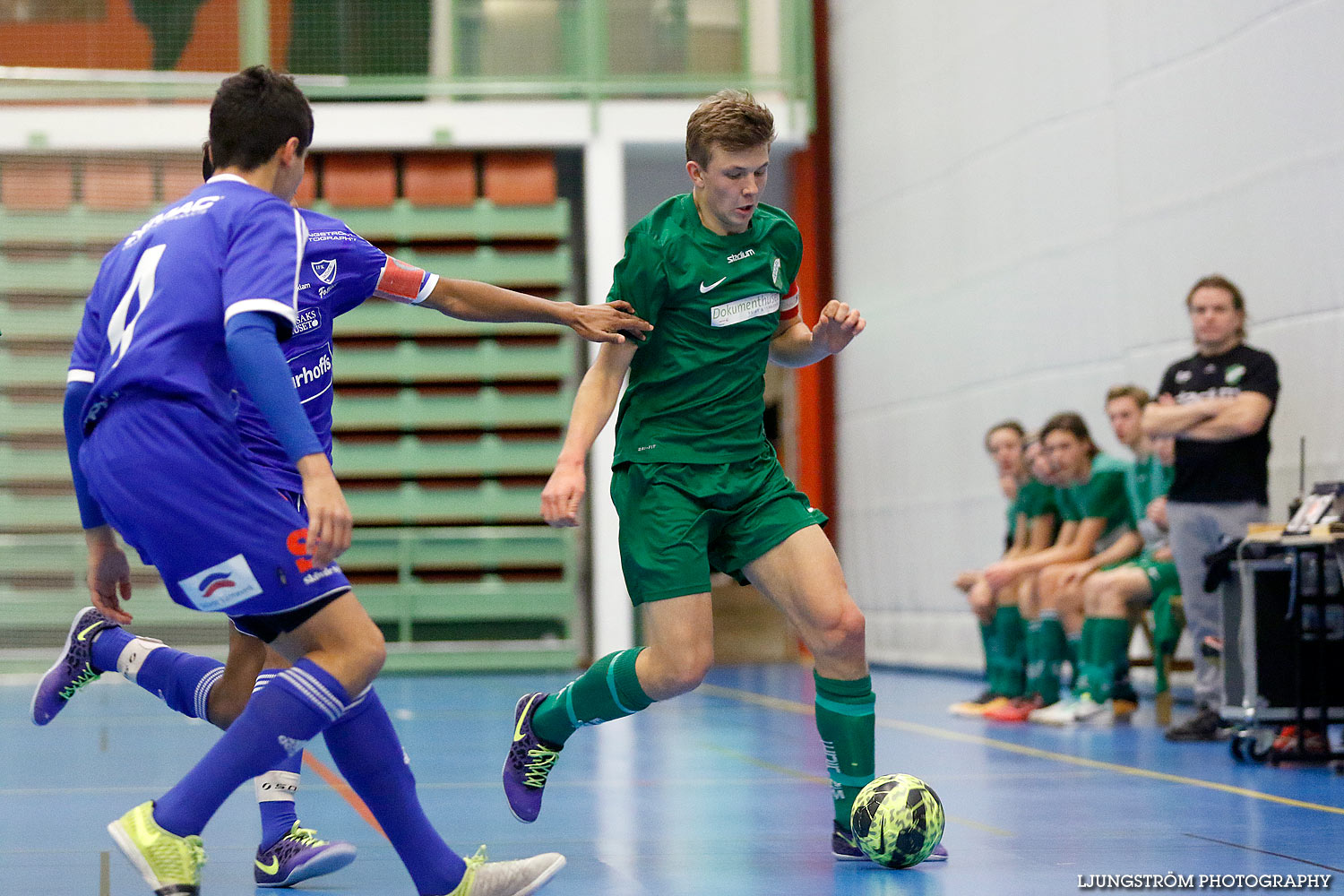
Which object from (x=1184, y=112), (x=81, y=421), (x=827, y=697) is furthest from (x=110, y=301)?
(x=1184, y=112)

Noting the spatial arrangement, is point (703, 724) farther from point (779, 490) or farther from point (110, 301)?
point (110, 301)

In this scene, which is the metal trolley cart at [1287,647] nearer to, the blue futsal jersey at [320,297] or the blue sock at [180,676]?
the blue futsal jersey at [320,297]

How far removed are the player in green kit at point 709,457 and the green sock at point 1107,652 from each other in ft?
12.0

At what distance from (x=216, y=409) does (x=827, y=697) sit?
1.82 metres

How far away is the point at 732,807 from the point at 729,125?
7.43ft

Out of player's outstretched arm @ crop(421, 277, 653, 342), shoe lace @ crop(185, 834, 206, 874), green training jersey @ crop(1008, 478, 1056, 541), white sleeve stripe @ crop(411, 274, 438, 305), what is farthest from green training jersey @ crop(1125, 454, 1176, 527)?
shoe lace @ crop(185, 834, 206, 874)

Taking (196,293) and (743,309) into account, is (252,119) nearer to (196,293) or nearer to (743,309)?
(196,293)

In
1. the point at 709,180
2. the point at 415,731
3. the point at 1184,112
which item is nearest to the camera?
the point at 709,180

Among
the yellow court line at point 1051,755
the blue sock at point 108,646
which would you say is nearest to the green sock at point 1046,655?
the yellow court line at point 1051,755

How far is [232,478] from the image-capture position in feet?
9.82

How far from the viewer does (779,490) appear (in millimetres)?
4113

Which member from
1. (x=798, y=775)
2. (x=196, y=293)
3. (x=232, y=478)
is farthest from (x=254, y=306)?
(x=798, y=775)

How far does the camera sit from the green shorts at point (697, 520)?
13.1 ft

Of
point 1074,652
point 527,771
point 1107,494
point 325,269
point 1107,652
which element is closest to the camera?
point 325,269
